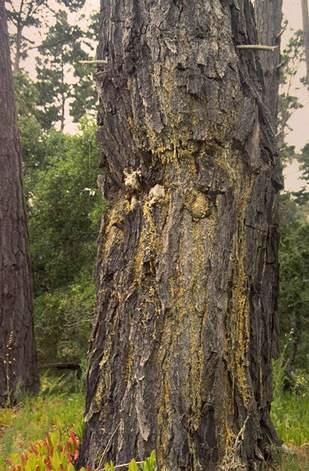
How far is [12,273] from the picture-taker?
615 cm

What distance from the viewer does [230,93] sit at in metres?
2.58

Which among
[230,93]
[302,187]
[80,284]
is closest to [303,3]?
[302,187]

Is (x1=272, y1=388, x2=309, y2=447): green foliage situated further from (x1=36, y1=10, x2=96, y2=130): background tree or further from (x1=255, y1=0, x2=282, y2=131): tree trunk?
(x1=36, y1=10, x2=96, y2=130): background tree

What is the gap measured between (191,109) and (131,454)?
158 cm

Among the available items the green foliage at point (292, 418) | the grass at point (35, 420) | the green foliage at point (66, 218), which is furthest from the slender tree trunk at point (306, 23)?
the grass at point (35, 420)

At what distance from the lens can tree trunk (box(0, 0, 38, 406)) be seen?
599 cm

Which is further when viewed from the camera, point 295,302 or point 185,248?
point 295,302

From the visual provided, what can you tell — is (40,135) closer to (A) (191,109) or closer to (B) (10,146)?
(B) (10,146)

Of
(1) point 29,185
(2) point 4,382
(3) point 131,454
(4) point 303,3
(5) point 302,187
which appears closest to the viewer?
(3) point 131,454

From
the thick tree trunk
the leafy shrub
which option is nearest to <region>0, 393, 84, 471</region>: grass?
the leafy shrub

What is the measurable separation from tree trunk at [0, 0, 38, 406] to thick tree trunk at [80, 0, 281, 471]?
355 cm

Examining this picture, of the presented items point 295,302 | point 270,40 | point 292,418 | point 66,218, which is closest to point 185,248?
point 292,418

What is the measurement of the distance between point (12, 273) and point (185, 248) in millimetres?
4067

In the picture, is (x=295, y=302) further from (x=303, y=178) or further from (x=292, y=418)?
(x=303, y=178)
